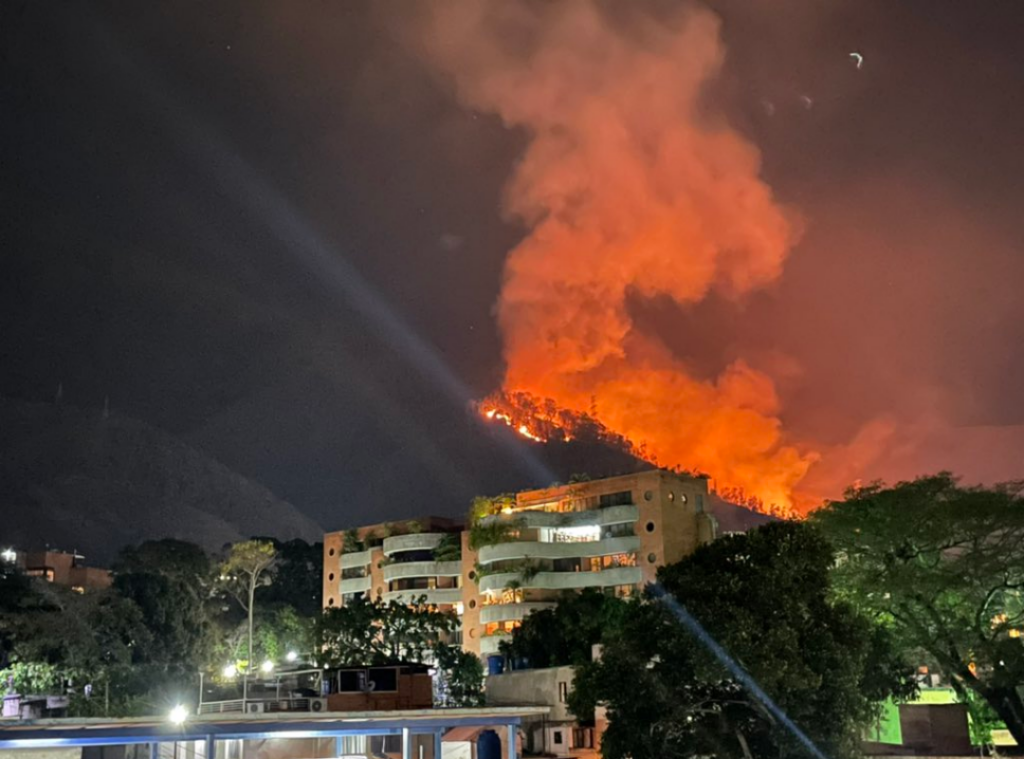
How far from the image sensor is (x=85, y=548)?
154 m

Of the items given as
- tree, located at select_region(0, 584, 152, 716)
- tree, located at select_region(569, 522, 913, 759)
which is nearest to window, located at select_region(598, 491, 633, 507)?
tree, located at select_region(0, 584, 152, 716)

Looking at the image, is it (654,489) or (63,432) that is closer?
(654,489)

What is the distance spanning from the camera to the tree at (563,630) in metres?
50.9

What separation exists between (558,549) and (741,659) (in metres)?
44.8

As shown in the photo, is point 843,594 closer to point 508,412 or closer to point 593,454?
point 593,454

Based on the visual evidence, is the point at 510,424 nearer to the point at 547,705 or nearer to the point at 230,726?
the point at 547,705

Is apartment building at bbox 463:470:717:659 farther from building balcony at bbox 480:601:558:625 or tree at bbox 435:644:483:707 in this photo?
tree at bbox 435:644:483:707

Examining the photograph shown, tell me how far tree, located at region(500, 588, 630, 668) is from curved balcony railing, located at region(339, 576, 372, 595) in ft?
77.5

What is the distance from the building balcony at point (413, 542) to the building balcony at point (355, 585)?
425 centimetres

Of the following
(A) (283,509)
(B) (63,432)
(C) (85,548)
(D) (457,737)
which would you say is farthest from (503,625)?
(B) (63,432)

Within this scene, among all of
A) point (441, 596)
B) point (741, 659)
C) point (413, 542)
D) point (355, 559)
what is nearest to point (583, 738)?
point (741, 659)

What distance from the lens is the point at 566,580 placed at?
63.1 metres

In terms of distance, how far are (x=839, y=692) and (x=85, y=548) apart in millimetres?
152384

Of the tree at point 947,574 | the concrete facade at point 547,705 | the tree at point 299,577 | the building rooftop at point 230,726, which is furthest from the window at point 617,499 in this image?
the building rooftop at point 230,726
